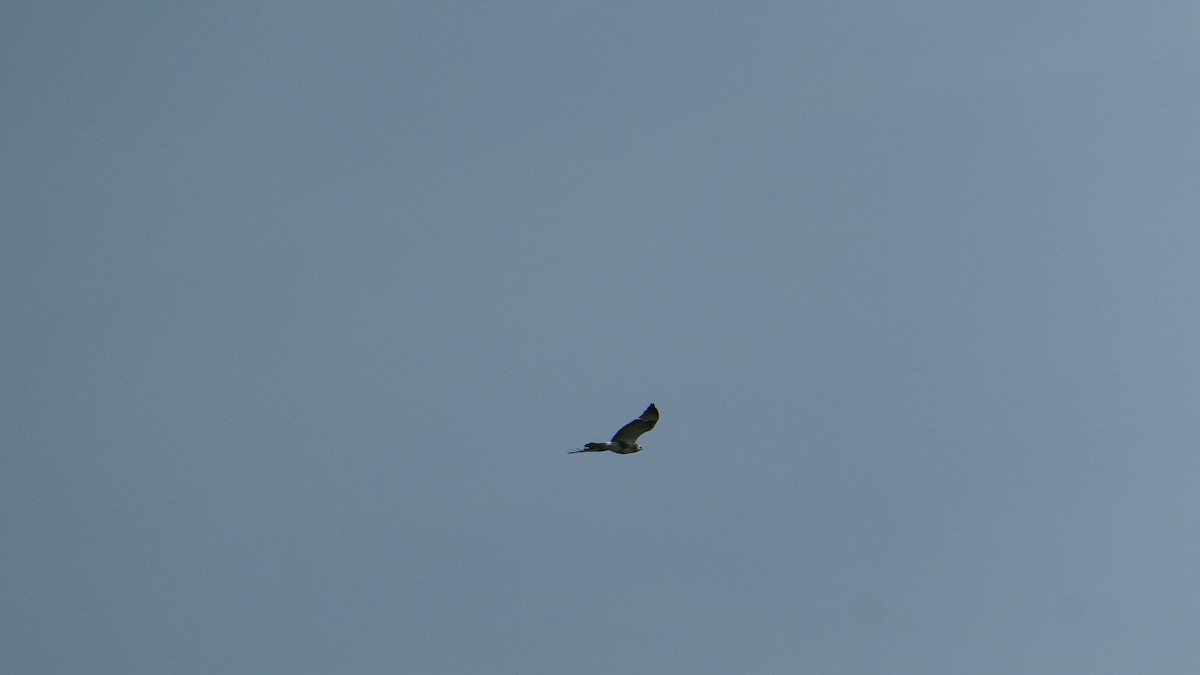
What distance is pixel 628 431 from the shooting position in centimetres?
7369

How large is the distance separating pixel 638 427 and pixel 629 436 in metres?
0.53

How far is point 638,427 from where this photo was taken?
242ft

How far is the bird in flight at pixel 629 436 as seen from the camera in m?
73.3

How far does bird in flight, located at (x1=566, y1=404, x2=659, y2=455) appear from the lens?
73312mm

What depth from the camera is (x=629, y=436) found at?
74000mm

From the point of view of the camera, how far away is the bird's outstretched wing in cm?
7331

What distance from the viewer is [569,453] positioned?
71.9 metres

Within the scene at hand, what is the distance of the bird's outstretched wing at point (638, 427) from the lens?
73.3m

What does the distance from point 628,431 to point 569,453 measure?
2.54 metres
